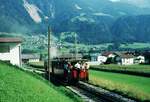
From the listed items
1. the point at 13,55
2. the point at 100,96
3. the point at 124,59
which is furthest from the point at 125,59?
the point at 100,96

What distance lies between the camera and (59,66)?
50.1m

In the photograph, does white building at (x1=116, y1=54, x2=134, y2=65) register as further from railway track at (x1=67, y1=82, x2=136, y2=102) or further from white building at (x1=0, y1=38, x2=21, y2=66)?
railway track at (x1=67, y1=82, x2=136, y2=102)

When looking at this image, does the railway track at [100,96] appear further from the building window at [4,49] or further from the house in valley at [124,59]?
the house in valley at [124,59]

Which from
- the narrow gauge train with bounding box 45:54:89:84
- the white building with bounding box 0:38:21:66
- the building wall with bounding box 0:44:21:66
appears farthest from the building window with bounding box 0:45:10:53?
the narrow gauge train with bounding box 45:54:89:84

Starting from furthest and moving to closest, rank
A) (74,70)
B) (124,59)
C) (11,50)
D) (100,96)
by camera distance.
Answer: (124,59)
(11,50)
(74,70)
(100,96)

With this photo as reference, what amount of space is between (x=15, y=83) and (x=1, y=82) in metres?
1.20

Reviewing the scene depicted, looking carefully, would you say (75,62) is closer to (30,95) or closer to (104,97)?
(104,97)

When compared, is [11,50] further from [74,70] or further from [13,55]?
[74,70]

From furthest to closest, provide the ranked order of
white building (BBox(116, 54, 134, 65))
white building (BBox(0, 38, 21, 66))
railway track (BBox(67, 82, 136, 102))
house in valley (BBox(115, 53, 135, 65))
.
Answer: house in valley (BBox(115, 53, 135, 65)) → white building (BBox(116, 54, 134, 65)) → white building (BBox(0, 38, 21, 66)) → railway track (BBox(67, 82, 136, 102))

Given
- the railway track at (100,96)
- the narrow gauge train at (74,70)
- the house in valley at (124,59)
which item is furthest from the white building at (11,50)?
the house in valley at (124,59)

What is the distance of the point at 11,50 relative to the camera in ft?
214

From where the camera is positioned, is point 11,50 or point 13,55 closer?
point 13,55

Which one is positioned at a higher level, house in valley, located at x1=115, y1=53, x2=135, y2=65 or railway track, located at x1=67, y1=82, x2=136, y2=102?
house in valley, located at x1=115, y1=53, x2=135, y2=65

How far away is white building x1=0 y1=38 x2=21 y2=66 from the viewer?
6431cm
